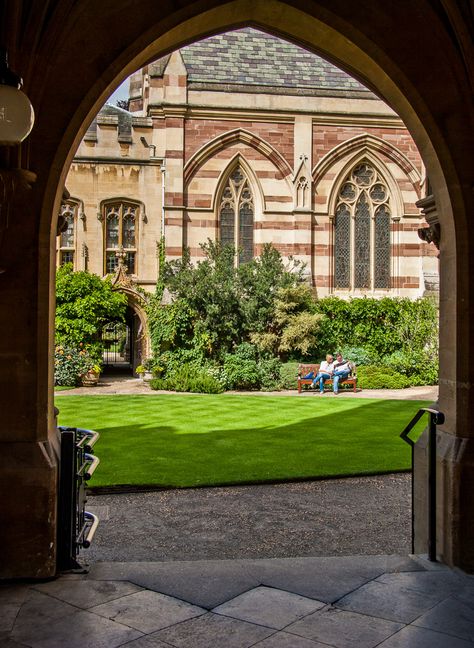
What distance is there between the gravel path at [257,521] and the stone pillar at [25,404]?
1406mm

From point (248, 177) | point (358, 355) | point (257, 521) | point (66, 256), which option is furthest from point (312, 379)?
point (257, 521)

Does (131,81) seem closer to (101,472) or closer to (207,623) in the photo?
(101,472)

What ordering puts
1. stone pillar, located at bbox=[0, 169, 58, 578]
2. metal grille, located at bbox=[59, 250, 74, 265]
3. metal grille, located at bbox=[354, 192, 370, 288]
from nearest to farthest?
stone pillar, located at bbox=[0, 169, 58, 578] → metal grille, located at bbox=[59, 250, 74, 265] → metal grille, located at bbox=[354, 192, 370, 288]

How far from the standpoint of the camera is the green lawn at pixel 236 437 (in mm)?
8250

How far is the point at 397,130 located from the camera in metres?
22.6

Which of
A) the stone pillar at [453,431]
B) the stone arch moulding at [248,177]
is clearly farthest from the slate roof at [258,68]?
the stone pillar at [453,431]

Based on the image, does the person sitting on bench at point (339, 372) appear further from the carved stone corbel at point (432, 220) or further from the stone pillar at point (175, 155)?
the carved stone corbel at point (432, 220)

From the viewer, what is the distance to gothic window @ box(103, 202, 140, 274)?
2161 cm

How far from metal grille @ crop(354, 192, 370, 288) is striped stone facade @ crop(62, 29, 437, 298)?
16 centimetres

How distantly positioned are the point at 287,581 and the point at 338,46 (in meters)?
3.79

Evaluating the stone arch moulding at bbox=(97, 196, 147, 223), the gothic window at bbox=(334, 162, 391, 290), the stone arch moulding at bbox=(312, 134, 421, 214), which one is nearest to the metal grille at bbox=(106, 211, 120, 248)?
the stone arch moulding at bbox=(97, 196, 147, 223)

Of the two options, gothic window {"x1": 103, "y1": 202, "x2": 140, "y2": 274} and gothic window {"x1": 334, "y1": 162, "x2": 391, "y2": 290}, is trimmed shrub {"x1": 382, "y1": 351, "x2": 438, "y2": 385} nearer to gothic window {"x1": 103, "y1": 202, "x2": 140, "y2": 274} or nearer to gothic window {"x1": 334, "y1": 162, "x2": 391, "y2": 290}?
gothic window {"x1": 334, "y1": 162, "x2": 391, "y2": 290}

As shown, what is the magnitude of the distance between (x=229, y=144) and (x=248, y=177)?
1280mm

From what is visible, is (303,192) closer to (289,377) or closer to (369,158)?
(369,158)
